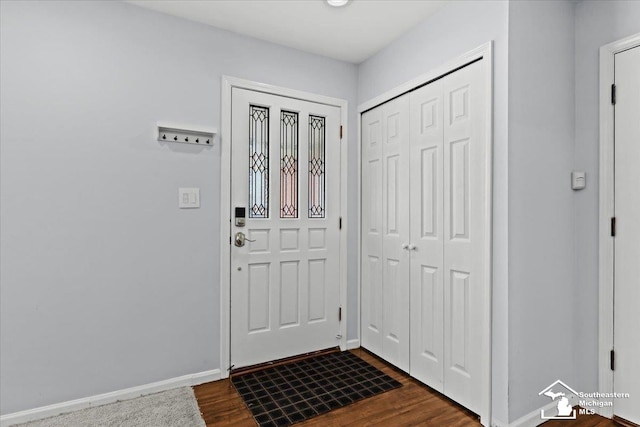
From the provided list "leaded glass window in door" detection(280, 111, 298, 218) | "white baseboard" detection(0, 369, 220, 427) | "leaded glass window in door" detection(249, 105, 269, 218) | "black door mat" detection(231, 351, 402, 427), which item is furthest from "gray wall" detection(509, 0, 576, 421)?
"white baseboard" detection(0, 369, 220, 427)

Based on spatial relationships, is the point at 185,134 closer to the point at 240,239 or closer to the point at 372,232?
the point at 240,239

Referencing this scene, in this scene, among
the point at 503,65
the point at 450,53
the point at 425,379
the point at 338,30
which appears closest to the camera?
the point at 503,65

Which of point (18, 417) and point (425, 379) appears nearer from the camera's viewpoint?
point (18, 417)

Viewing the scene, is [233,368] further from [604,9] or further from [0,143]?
[604,9]

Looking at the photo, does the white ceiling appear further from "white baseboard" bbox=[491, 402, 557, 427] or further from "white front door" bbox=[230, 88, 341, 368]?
"white baseboard" bbox=[491, 402, 557, 427]

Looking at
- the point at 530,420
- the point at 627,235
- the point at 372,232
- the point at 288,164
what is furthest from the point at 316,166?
the point at 530,420

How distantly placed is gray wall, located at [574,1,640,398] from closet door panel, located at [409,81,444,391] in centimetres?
81

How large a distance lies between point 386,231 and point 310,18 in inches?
66.1

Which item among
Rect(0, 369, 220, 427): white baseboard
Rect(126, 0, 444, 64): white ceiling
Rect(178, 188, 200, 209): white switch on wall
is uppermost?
Rect(126, 0, 444, 64): white ceiling

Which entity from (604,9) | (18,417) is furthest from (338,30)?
(18,417)

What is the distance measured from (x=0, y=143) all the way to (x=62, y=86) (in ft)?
1.54

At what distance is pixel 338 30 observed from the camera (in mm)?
2598

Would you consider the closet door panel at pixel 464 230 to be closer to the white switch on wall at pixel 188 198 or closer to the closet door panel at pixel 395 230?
the closet door panel at pixel 395 230

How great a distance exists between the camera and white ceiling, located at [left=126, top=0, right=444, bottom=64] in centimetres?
228
